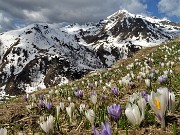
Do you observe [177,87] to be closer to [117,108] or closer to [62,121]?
[62,121]

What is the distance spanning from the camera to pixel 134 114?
17.2 feet

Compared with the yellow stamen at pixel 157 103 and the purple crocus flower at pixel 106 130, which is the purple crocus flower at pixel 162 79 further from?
the purple crocus flower at pixel 106 130

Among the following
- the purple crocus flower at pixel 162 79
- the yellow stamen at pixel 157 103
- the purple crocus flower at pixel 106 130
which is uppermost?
the purple crocus flower at pixel 162 79

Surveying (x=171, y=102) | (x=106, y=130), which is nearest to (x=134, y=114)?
(x=171, y=102)

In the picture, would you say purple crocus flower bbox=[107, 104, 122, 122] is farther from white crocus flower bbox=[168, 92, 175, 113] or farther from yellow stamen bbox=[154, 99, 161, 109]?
white crocus flower bbox=[168, 92, 175, 113]

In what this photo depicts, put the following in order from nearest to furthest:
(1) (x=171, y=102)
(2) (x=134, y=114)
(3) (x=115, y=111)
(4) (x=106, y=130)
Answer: (4) (x=106, y=130)
(2) (x=134, y=114)
(3) (x=115, y=111)
(1) (x=171, y=102)

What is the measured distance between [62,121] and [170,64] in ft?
33.5

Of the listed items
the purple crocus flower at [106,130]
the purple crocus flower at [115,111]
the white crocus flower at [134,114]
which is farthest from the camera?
the purple crocus flower at [115,111]

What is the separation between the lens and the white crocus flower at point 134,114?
5149mm

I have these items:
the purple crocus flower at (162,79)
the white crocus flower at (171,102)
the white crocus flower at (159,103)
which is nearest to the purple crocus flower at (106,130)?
the white crocus flower at (159,103)

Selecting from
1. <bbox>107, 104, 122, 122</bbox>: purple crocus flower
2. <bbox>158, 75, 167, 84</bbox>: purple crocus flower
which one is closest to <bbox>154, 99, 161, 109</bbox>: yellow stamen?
<bbox>107, 104, 122, 122</bbox>: purple crocus flower

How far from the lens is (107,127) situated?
13.3 ft

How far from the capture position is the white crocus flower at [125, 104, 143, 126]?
515 cm

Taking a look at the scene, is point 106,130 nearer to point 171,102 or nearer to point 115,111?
point 115,111
